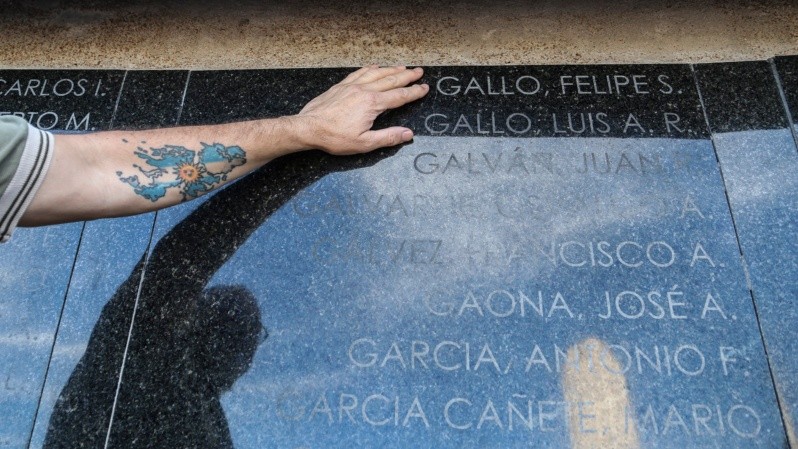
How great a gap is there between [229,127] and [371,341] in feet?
2.86

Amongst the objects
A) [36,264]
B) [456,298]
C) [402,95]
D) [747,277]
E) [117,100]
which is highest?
[117,100]

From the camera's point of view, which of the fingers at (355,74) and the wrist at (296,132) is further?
the fingers at (355,74)

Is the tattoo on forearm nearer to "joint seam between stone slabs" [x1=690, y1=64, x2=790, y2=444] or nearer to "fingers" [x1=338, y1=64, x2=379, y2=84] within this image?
"fingers" [x1=338, y1=64, x2=379, y2=84]

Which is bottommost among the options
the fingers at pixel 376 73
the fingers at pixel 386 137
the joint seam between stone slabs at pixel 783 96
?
the joint seam between stone slabs at pixel 783 96

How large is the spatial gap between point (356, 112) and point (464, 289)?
737 millimetres

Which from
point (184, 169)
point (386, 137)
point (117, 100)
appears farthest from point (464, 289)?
point (117, 100)

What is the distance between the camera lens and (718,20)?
3.17 metres

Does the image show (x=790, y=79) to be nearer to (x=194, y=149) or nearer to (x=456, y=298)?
(x=456, y=298)

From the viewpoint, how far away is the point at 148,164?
93.7 inches

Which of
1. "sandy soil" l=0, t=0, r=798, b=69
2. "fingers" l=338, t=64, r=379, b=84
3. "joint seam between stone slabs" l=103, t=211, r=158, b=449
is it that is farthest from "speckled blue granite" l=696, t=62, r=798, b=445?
"joint seam between stone slabs" l=103, t=211, r=158, b=449

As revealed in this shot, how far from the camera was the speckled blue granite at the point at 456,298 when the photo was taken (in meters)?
2.20

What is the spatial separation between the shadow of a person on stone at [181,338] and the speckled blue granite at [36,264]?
13 centimetres

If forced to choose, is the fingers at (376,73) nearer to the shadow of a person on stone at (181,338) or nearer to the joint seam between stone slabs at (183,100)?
the shadow of a person on stone at (181,338)

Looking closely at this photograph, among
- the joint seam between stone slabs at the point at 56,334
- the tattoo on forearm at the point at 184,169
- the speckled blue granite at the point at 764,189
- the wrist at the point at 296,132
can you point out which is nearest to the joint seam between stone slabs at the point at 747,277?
the speckled blue granite at the point at 764,189
